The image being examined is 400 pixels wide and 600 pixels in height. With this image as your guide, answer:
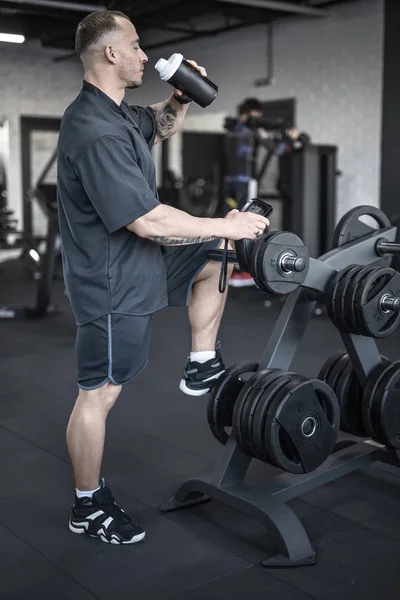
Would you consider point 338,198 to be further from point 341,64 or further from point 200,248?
point 200,248

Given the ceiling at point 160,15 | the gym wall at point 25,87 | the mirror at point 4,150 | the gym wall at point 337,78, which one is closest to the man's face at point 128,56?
the ceiling at point 160,15

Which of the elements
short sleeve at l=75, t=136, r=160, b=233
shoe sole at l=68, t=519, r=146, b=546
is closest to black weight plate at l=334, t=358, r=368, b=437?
shoe sole at l=68, t=519, r=146, b=546

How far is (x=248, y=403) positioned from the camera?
192 centimetres

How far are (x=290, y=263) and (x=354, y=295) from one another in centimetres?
24

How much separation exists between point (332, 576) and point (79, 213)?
3.72 feet

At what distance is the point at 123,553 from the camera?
1905 millimetres

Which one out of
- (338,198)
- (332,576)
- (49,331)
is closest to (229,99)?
(338,198)

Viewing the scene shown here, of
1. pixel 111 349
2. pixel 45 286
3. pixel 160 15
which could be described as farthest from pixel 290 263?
pixel 160 15

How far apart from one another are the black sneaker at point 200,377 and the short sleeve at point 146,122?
0.68 m

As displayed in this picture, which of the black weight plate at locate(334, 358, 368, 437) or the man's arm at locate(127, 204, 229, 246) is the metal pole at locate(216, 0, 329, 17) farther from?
the man's arm at locate(127, 204, 229, 246)

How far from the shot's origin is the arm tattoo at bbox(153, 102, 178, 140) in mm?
2186

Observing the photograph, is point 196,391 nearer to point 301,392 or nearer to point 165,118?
point 301,392

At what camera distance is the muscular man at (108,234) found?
5.78 ft

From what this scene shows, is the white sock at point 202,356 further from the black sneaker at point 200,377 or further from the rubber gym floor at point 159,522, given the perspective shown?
the rubber gym floor at point 159,522
